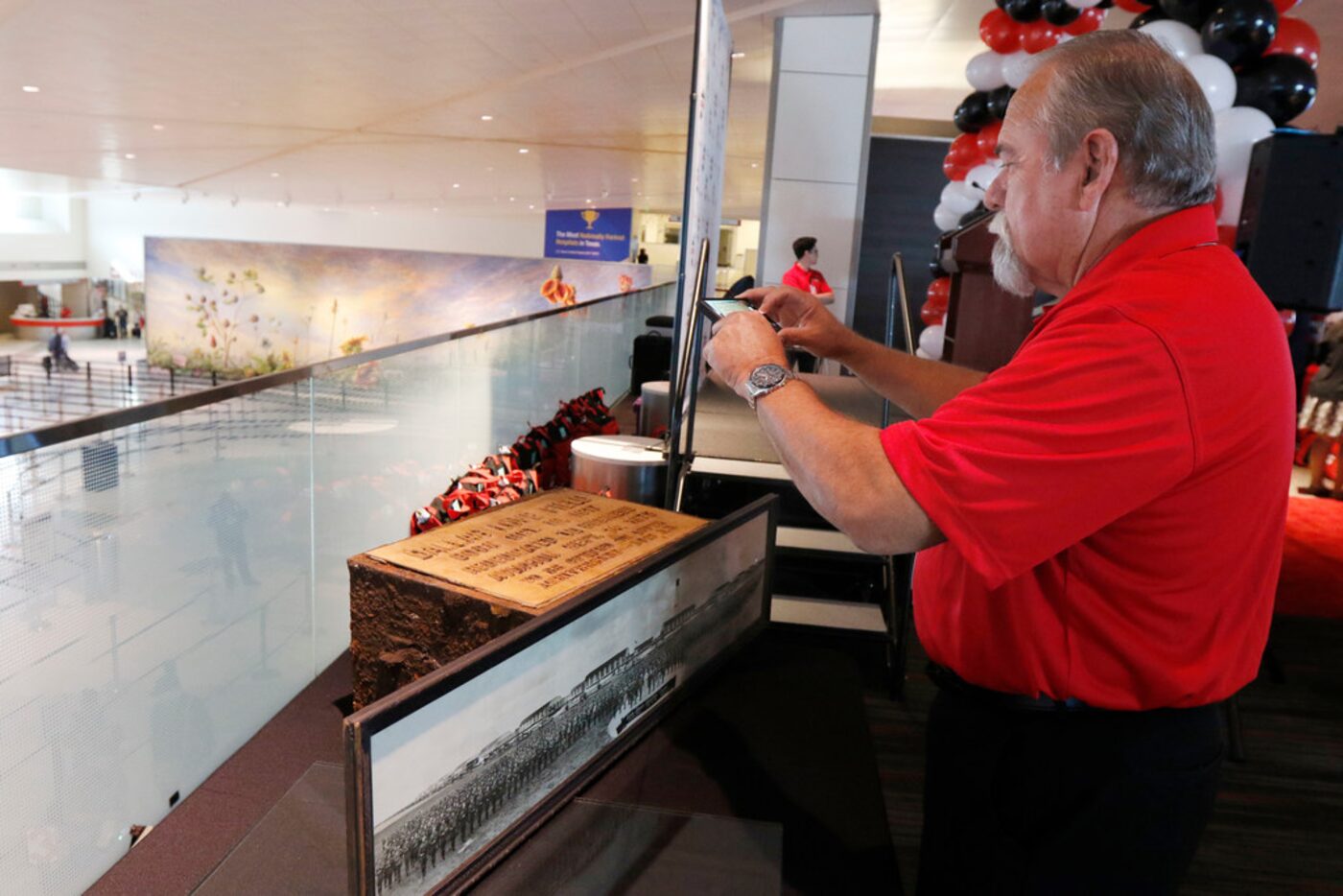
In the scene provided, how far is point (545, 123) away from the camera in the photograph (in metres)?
10.8

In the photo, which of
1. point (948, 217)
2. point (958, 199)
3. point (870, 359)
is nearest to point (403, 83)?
point (948, 217)

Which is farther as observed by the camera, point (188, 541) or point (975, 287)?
point (975, 287)

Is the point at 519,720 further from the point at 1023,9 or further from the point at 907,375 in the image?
the point at 1023,9

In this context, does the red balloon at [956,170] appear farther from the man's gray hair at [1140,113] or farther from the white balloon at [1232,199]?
the man's gray hair at [1140,113]

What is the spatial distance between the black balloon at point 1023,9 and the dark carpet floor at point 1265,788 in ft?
11.5

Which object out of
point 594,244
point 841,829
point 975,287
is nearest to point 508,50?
point 975,287

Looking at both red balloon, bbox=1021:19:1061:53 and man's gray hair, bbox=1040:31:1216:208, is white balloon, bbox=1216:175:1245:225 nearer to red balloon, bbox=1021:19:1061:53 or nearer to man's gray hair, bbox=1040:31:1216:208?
red balloon, bbox=1021:19:1061:53

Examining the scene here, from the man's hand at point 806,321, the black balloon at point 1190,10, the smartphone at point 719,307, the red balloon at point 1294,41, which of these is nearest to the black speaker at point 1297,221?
the black balloon at point 1190,10

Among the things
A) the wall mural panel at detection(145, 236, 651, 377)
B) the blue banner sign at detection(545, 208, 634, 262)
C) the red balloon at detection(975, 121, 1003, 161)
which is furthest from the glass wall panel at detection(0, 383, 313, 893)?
the blue banner sign at detection(545, 208, 634, 262)

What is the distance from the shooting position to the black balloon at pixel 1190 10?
352 centimetres

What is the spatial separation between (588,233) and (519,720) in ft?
67.3

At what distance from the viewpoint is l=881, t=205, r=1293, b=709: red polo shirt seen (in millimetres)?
738

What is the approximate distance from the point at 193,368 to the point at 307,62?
1190cm

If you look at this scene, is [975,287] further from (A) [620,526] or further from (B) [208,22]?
(B) [208,22]
